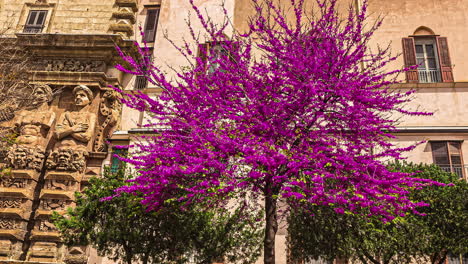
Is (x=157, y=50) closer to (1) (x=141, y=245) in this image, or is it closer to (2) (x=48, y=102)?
(2) (x=48, y=102)

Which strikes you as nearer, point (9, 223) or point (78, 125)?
point (9, 223)

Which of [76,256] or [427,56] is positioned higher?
[427,56]

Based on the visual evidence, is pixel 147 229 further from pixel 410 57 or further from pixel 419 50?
pixel 419 50

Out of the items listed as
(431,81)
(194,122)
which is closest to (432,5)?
(431,81)

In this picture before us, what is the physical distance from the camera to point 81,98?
1656cm

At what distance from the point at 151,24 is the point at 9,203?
34.2 ft

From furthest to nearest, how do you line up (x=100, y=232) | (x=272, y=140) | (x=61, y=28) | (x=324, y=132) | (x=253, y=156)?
1. (x=61, y=28)
2. (x=100, y=232)
3. (x=324, y=132)
4. (x=272, y=140)
5. (x=253, y=156)

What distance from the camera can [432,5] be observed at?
17.0 metres

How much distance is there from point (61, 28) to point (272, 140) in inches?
584

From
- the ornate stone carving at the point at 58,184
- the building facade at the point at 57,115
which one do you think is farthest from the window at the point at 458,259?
the ornate stone carving at the point at 58,184

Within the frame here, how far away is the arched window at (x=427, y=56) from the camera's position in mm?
16062

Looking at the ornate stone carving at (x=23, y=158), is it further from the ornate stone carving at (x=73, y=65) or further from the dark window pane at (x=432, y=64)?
the dark window pane at (x=432, y=64)

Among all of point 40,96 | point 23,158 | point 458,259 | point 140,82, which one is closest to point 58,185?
point 23,158

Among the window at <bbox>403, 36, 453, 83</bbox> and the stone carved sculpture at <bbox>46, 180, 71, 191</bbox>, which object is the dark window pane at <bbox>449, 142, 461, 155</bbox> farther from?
the stone carved sculpture at <bbox>46, 180, 71, 191</bbox>
